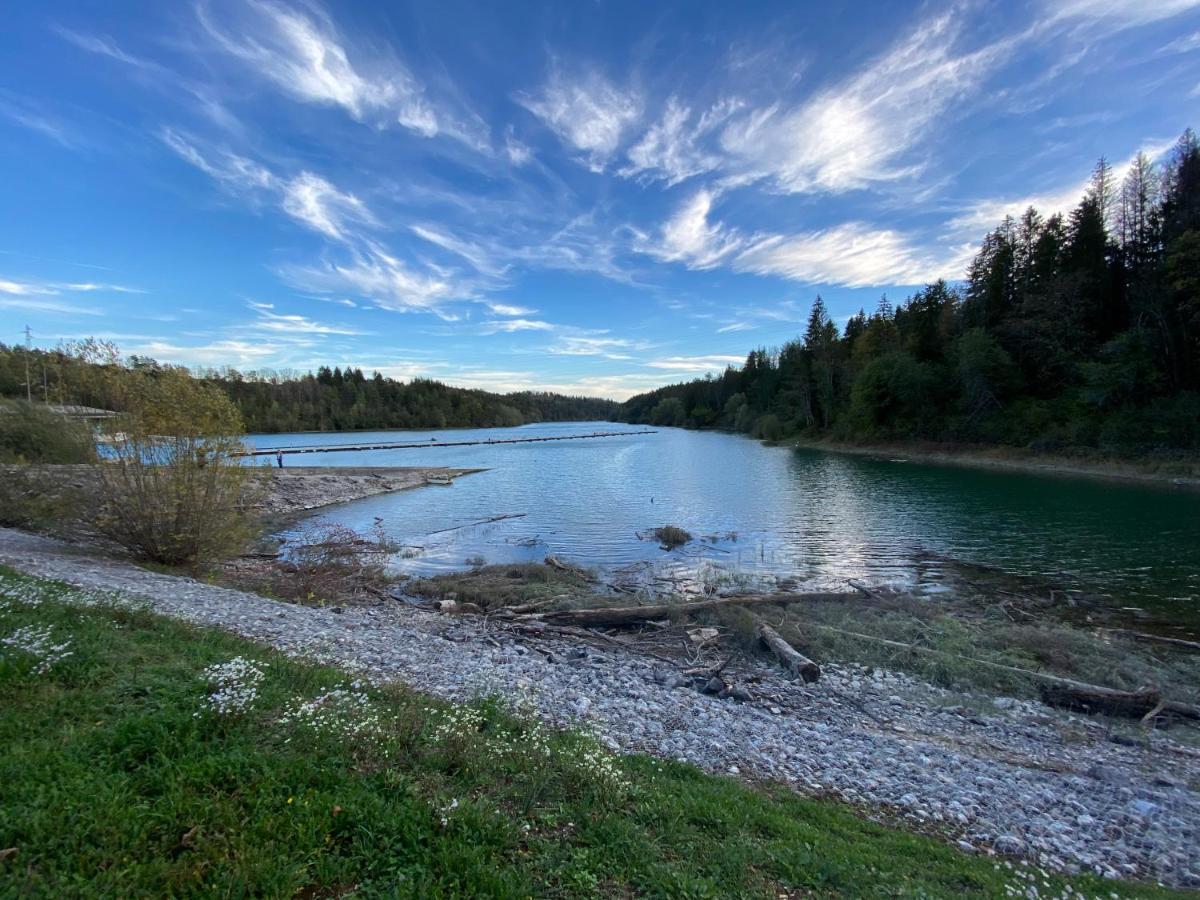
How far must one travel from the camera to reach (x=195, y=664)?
21.0ft

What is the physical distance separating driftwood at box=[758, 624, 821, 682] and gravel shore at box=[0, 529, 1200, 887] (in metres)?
0.28

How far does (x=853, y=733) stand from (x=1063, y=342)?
67.0 metres

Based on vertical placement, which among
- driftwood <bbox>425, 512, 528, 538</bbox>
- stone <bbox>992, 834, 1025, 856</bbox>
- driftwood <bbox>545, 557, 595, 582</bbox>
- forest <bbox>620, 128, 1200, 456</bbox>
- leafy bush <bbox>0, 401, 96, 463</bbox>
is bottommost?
driftwood <bbox>425, 512, 528, 538</bbox>

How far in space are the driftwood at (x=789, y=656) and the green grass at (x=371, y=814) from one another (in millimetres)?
4972

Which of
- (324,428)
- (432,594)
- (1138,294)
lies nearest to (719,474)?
(432,594)

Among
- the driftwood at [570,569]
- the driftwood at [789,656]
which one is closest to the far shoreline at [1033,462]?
the driftwood at [789,656]

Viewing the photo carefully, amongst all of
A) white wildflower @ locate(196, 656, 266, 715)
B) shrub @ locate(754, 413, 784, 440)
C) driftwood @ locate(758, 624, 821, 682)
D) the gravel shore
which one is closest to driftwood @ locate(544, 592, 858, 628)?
the gravel shore

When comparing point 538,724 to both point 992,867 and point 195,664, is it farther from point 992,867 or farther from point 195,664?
point 992,867

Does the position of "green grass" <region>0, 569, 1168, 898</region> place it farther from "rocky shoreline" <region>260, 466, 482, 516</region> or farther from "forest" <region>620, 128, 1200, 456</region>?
"forest" <region>620, 128, 1200, 456</region>

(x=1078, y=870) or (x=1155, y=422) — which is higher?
(x=1155, y=422)

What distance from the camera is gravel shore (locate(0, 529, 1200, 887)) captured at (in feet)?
19.5

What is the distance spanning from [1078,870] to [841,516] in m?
26.1

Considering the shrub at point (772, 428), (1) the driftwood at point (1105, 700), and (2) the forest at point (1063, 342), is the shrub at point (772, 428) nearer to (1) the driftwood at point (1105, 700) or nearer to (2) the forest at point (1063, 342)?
(2) the forest at point (1063, 342)

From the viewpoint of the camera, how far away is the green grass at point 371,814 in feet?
11.2
